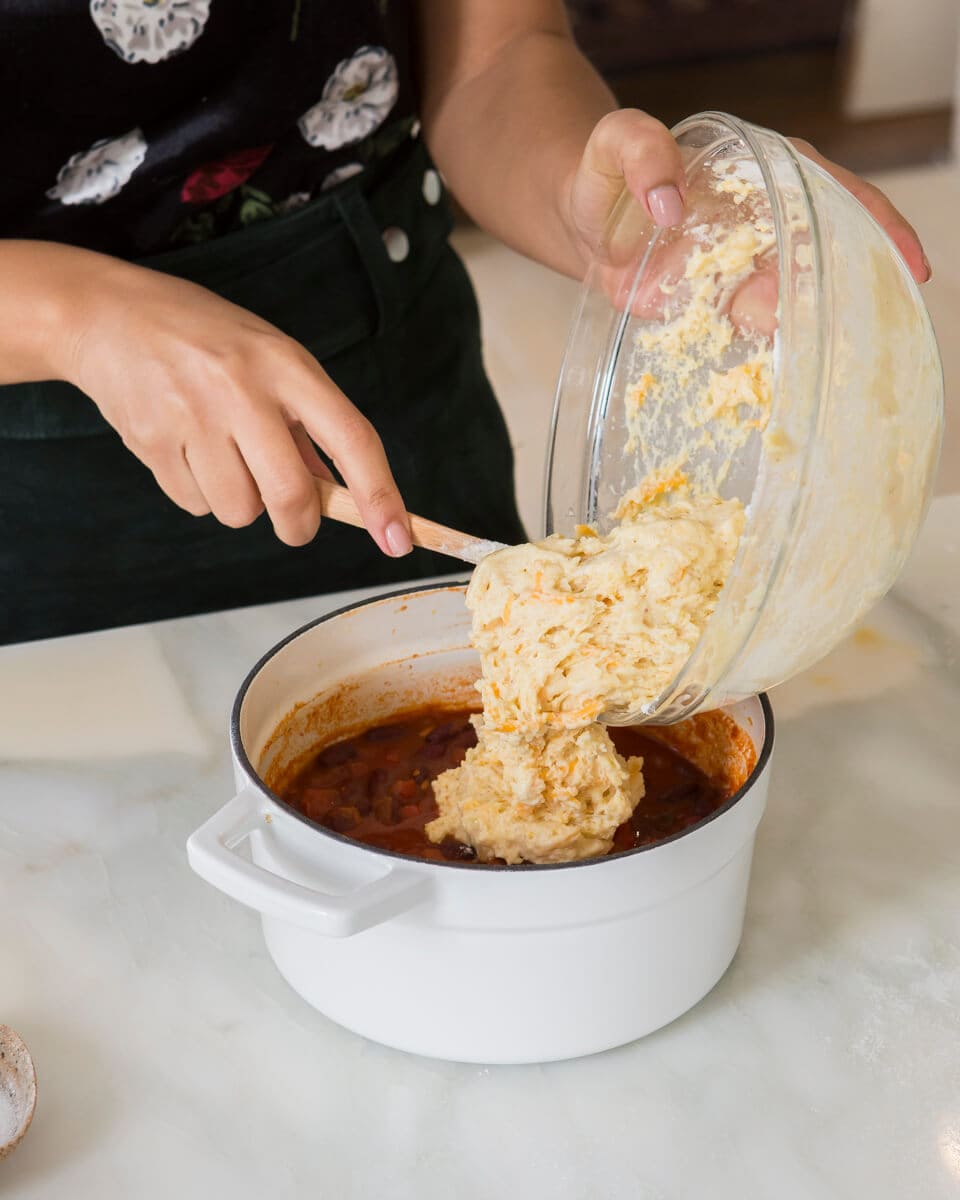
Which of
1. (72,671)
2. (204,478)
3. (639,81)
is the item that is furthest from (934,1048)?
(639,81)

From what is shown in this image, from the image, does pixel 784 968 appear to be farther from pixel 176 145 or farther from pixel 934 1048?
pixel 176 145

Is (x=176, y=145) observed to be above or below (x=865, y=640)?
above

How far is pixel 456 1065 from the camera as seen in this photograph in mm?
763

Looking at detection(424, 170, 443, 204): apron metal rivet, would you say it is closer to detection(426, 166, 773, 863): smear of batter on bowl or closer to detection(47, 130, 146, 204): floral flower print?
detection(47, 130, 146, 204): floral flower print

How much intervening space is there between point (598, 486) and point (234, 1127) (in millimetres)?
465

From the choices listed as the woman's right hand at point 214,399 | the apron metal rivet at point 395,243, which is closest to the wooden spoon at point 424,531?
the woman's right hand at point 214,399

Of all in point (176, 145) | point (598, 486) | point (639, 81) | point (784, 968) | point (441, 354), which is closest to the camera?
point (784, 968)

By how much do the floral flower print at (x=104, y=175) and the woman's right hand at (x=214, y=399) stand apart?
232 mm

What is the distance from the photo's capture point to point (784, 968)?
2.70ft

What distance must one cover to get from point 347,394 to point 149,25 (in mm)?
351

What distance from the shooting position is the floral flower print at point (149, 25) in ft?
3.33

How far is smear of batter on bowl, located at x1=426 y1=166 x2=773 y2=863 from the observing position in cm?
76

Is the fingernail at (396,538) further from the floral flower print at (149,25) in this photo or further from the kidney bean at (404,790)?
the floral flower print at (149,25)

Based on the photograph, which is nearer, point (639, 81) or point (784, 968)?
point (784, 968)
